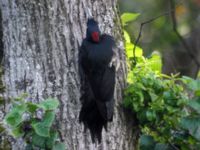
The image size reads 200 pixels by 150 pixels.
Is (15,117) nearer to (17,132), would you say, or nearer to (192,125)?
(17,132)

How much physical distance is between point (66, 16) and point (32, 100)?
558 millimetres

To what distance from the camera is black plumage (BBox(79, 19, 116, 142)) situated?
15.6ft

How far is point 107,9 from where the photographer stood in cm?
503

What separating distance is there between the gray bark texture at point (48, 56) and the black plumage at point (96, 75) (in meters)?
0.06

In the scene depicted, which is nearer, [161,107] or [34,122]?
[34,122]

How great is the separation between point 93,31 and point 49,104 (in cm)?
56

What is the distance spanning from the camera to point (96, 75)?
4777 mm

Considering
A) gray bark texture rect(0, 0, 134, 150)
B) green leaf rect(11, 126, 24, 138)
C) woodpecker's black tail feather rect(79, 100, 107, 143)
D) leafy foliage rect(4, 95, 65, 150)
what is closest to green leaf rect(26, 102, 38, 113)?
leafy foliage rect(4, 95, 65, 150)

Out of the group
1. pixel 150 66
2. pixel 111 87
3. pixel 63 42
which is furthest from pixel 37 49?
pixel 150 66

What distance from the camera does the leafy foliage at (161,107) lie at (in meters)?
4.96

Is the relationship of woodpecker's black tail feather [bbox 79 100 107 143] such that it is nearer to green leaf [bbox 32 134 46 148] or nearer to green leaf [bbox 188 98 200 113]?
green leaf [bbox 32 134 46 148]

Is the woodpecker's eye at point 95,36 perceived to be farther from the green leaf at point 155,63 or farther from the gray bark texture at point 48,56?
the green leaf at point 155,63

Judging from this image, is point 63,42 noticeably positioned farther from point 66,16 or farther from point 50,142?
point 50,142

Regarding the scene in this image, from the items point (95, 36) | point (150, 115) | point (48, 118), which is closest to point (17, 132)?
point (48, 118)
